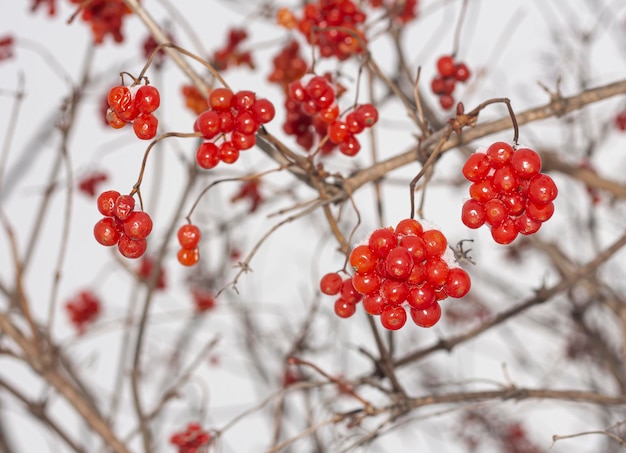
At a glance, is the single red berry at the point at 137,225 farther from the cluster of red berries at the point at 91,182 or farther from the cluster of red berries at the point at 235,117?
the cluster of red berries at the point at 91,182

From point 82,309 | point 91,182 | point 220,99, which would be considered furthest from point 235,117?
point 82,309

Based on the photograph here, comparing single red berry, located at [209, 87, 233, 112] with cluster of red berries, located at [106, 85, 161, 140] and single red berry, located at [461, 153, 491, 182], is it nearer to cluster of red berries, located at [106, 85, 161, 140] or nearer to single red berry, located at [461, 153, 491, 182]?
cluster of red berries, located at [106, 85, 161, 140]

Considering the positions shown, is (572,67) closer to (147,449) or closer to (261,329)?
(261,329)

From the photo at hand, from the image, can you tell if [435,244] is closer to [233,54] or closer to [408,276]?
[408,276]

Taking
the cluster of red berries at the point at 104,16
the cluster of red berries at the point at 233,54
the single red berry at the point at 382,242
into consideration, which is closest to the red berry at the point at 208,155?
the single red berry at the point at 382,242

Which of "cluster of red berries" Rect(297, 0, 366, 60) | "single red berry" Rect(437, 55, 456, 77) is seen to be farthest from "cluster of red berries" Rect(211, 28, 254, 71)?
"single red berry" Rect(437, 55, 456, 77)

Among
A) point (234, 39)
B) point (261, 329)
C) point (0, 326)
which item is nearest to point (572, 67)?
point (234, 39)
